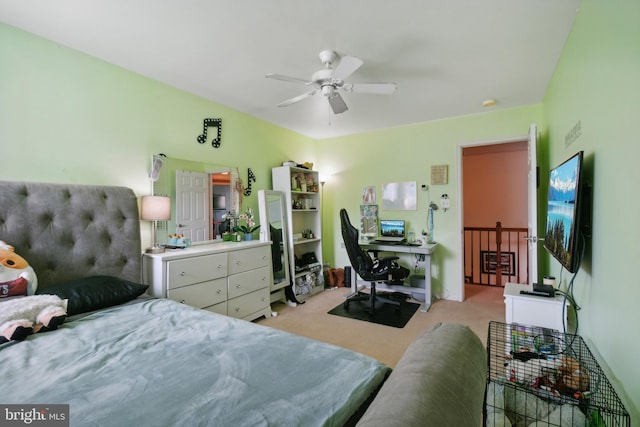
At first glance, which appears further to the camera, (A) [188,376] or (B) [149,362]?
(B) [149,362]

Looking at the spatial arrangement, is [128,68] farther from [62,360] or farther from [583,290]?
[583,290]

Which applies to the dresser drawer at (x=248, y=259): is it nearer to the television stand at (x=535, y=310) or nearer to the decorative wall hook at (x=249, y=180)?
the decorative wall hook at (x=249, y=180)

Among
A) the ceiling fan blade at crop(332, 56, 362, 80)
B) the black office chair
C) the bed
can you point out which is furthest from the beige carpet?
the ceiling fan blade at crop(332, 56, 362, 80)

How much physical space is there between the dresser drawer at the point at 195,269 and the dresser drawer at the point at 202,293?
0.04 m

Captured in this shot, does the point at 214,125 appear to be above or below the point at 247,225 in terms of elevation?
above

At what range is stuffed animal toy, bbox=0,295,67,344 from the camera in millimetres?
1282

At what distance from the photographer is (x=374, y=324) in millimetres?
3055

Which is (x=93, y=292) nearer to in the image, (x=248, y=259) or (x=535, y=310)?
(x=248, y=259)

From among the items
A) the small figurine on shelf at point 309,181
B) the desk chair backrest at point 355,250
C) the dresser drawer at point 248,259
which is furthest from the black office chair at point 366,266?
the small figurine on shelf at point 309,181

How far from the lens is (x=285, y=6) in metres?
1.74

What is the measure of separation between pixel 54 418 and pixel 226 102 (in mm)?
3114

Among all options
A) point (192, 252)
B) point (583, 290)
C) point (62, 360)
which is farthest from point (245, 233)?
point (583, 290)

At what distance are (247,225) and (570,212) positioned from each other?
3.11 meters

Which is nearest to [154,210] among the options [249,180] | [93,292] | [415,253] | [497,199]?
[93,292]
